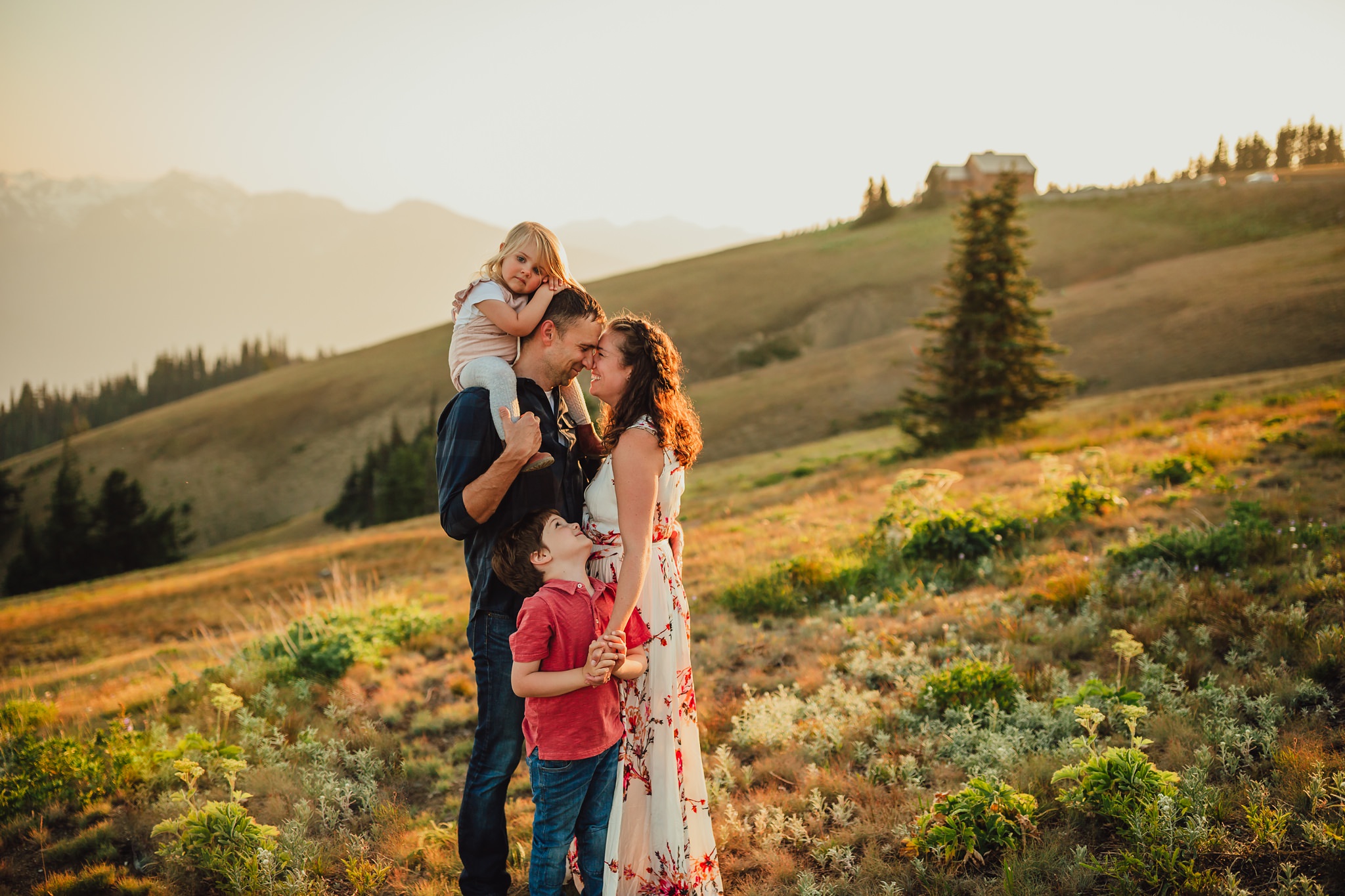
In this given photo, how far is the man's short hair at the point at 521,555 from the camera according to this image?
10.5ft

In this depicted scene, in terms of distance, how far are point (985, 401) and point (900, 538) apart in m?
11.9

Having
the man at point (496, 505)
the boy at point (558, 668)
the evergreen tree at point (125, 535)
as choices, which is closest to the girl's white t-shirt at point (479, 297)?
the man at point (496, 505)

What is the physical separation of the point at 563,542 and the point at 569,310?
3.80ft

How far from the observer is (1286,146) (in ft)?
351

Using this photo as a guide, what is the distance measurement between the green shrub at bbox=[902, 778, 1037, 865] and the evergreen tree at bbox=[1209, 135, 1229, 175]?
150 meters

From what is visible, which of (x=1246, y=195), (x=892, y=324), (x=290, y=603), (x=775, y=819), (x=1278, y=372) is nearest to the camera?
(x=775, y=819)

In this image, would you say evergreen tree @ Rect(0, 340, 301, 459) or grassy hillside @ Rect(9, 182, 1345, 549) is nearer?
grassy hillside @ Rect(9, 182, 1345, 549)

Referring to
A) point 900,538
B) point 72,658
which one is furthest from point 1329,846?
point 72,658

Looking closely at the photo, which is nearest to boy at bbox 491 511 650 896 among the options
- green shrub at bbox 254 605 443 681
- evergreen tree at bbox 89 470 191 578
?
green shrub at bbox 254 605 443 681

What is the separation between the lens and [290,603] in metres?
18.8

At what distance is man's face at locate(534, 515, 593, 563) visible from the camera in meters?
3.18

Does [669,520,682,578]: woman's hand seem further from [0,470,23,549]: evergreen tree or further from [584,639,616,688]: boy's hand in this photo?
[0,470,23,549]: evergreen tree

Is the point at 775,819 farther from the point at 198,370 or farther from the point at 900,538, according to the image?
the point at 198,370

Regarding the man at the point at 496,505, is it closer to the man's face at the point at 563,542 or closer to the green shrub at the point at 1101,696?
the man's face at the point at 563,542
